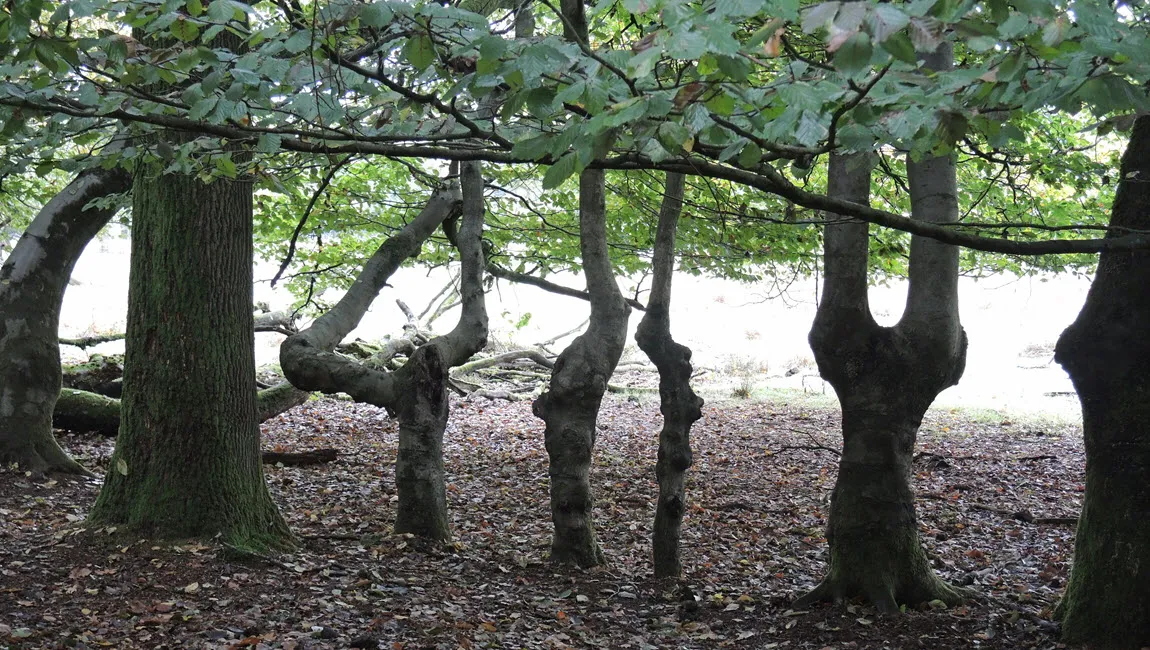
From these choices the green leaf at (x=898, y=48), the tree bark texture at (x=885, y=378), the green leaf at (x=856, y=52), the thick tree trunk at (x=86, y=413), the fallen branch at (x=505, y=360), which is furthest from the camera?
the fallen branch at (x=505, y=360)

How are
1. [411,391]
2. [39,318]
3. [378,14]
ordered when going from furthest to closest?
[39,318]
[411,391]
[378,14]

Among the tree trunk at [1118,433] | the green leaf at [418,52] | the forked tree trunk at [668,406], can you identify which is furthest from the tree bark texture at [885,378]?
the green leaf at [418,52]

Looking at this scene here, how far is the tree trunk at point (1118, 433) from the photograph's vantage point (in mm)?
4242

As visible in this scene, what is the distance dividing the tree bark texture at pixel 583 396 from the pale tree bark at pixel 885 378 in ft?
5.53

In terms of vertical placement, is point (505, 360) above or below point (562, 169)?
below

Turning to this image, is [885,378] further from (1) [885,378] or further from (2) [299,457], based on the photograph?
(2) [299,457]

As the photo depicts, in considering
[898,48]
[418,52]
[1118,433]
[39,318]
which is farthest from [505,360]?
[898,48]

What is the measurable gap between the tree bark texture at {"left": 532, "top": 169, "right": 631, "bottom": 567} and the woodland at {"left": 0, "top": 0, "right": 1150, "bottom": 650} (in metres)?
0.02

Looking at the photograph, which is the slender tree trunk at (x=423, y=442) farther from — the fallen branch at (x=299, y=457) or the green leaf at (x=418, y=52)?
the green leaf at (x=418, y=52)

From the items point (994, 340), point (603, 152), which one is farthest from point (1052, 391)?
point (603, 152)

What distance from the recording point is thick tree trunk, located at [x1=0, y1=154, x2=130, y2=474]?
735cm

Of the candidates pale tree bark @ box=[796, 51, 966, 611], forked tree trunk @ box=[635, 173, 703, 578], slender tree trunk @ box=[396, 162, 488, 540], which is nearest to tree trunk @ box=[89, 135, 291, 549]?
slender tree trunk @ box=[396, 162, 488, 540]

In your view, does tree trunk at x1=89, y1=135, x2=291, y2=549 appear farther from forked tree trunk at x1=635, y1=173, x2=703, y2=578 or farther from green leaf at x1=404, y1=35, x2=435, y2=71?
green leaf at x1=404, y1=35, x2=435, y2=71

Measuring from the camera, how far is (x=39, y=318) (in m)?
7.59
